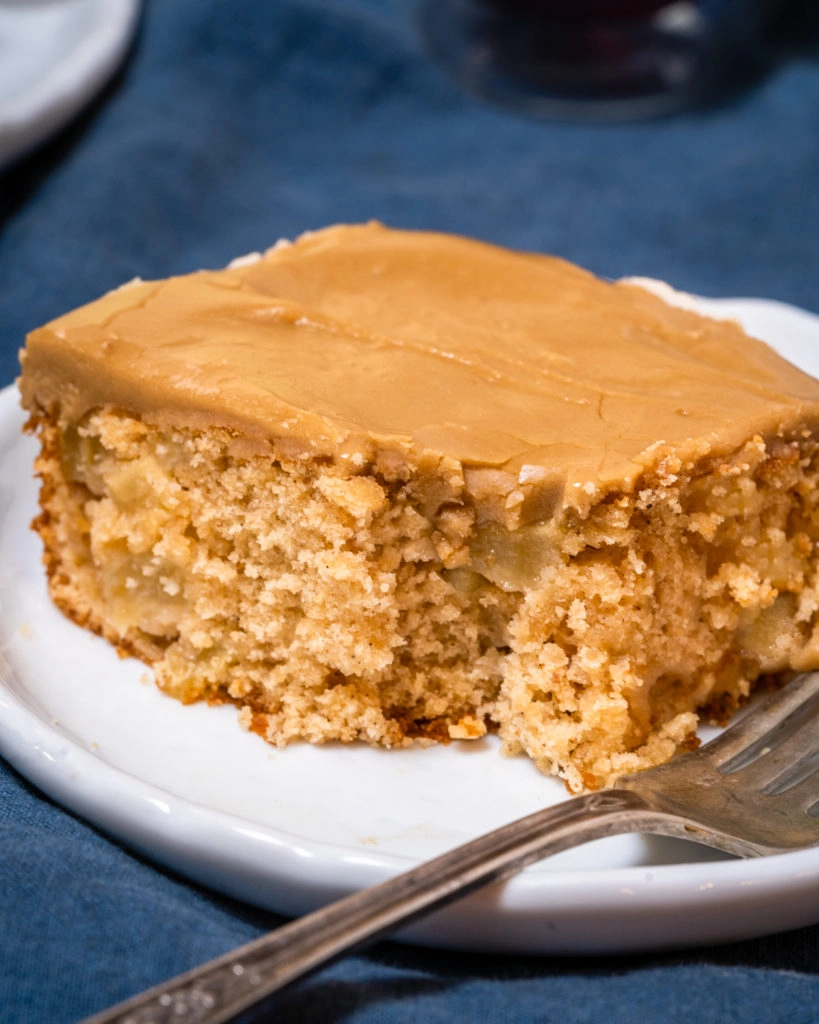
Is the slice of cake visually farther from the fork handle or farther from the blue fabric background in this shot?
the blue fabric background

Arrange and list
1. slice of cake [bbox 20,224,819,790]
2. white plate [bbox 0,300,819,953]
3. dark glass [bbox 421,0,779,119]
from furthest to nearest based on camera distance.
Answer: dark glass [bbox 421,0,779,119] → slice of cake [bbox 20,224,819,790] → white plate [bbox 0,300,819,953]

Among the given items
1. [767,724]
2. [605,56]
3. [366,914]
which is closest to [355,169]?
[605,56]

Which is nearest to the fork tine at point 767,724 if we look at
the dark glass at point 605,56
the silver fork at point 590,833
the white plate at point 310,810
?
the silver fork at point 590,833

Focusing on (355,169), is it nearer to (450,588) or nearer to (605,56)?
(605,56)

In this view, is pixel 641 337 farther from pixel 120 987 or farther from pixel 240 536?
pixel 120 987

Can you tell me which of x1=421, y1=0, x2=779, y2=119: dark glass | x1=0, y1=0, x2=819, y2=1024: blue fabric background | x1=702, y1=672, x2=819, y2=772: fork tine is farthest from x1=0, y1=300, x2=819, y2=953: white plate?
x1=421, y1=0, x2=779, y2=119: dark glass

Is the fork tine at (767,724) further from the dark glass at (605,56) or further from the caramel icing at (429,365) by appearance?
the dark glass at (605,56)
